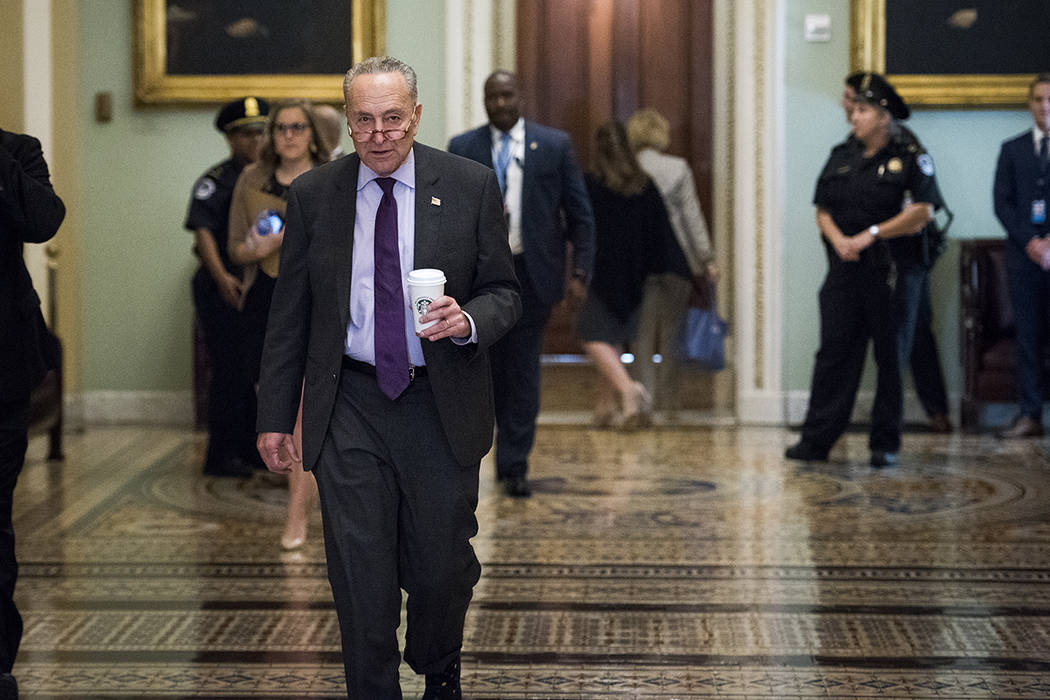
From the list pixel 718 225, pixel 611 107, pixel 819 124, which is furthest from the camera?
pixel 611 107

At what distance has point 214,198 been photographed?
24.7ft

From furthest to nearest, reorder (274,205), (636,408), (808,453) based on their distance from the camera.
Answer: (636,408), (808,453), (274,205)

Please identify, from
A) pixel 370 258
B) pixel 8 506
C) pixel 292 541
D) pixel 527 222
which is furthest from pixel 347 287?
pixel 527 222

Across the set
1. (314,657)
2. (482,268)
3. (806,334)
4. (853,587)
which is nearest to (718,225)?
(806,334)

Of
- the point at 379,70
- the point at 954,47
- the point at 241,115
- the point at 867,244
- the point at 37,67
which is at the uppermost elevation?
the point at 954,47

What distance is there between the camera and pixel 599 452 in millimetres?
8406

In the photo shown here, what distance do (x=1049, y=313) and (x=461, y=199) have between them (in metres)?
6.05

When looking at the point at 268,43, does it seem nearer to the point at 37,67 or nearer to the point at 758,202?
the point at 37,67

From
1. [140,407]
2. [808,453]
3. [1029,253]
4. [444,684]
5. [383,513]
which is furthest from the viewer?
[140,407]

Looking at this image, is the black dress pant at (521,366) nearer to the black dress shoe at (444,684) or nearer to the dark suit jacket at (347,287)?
the black dress shoe at (444,684)

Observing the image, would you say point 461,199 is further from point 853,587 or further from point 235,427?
point 235,427

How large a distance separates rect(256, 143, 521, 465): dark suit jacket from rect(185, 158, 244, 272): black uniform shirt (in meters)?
4.14

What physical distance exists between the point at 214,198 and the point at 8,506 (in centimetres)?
371

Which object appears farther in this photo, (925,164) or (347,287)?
(925,164)
